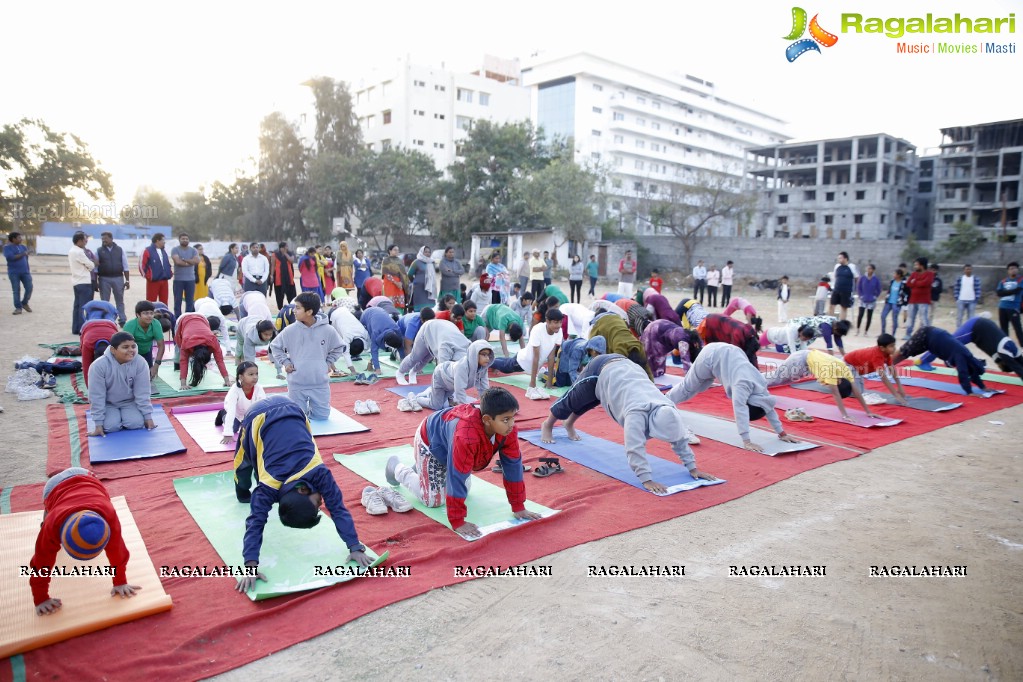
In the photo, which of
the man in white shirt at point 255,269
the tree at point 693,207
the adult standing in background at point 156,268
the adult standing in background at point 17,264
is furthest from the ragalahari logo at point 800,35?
the tree at point 693,207

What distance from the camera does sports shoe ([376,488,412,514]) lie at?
4.36m

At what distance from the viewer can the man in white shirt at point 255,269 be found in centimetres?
1155

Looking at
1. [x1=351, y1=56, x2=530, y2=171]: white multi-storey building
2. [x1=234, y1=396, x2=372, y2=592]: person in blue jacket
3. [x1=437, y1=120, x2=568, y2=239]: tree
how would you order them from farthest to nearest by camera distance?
[x1=351, y1=56, x2=530, y2=171]: white multi-storey building
[x1=437, y1=120, x2=568, y2=239]: tree
[x1=234, y1=396, x2=372, y2=592]: person in blue jacket

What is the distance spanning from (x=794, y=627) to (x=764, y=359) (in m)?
7.69

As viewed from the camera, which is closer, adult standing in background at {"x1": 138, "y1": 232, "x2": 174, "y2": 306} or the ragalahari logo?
the ragalahari logo

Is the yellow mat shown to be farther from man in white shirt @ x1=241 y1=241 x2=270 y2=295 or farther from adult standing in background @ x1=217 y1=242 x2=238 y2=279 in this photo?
adult standing in background @ x1=217 y1=242 x2=238 y2=279

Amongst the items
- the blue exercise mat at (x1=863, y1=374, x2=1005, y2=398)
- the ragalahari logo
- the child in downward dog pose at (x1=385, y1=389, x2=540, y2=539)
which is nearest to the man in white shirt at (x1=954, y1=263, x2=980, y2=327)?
the blue exercise mat at (x1=863, y1=374, x2=1005, y2=398)

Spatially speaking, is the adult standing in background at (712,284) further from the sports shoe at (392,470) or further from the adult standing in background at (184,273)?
the sports shoe at (392,470)

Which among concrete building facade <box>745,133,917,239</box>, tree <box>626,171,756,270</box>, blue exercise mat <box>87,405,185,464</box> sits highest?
concrete building facade <box>745,133,917,239</box>

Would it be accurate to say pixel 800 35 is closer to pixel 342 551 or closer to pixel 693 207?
pixel 342 551

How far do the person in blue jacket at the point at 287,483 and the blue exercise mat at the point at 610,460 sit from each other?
2266 millimetres

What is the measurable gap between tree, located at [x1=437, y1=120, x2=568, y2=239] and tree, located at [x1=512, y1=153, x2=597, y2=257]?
186 centimetres

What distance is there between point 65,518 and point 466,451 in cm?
194

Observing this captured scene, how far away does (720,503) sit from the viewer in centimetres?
464
